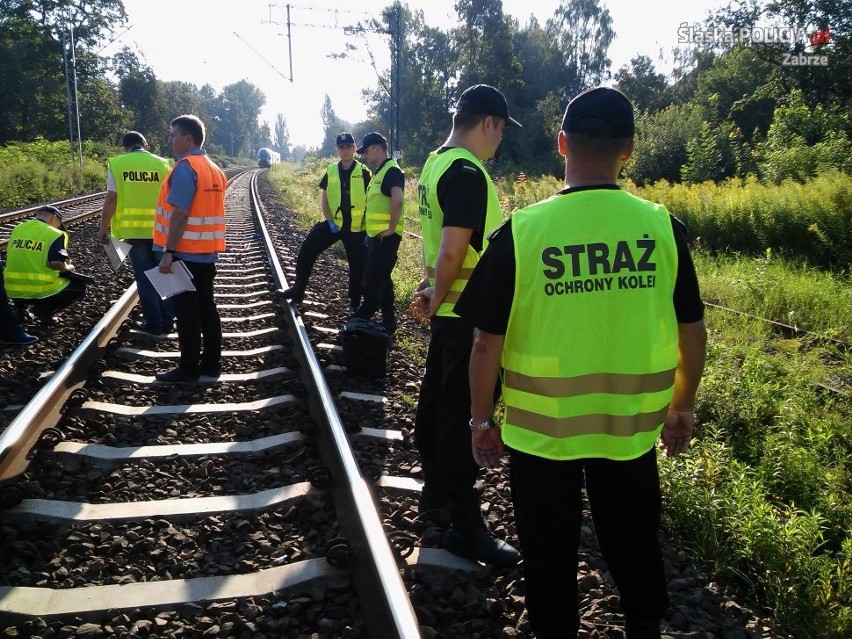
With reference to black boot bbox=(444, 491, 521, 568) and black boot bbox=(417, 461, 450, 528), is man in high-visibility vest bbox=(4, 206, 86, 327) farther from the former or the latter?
black boot bbox=(444, 491, 521, 568)

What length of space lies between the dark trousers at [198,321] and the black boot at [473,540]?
9.57 ft

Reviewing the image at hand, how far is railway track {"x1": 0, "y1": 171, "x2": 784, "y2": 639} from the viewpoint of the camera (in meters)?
2.46

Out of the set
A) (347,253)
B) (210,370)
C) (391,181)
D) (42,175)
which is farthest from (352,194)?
(42,175)

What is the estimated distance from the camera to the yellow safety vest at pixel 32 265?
248 inches

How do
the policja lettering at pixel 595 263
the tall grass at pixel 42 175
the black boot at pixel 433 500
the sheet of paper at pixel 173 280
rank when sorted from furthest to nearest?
the tall grass at pixel 42 175
the sheet of paper at pixel 173 280
the black boot at pixel 433 500
the policja lettering at pixel 595 263

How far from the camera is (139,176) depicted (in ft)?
20.7

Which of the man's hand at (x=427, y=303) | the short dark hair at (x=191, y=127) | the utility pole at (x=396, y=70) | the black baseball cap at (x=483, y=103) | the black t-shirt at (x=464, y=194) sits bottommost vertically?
the man's hand at (x=427, y=303)

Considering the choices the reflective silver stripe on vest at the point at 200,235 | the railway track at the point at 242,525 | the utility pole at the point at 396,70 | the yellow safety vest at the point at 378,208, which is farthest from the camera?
the utility pole at the point at 396,70

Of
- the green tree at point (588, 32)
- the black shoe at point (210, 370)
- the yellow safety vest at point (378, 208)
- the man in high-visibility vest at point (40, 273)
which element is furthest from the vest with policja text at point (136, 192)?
the green tree at point (588, 32)

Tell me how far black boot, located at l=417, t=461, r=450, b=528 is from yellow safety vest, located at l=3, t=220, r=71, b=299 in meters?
4.81

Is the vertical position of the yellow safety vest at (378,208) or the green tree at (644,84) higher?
the green tree at (644,84)

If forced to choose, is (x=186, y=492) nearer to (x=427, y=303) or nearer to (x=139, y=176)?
(x=427, y=303)

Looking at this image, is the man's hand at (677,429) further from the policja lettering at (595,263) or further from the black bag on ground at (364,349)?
the black bag on ground at (364,349)

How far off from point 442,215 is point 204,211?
2765 millimetres
